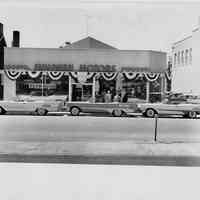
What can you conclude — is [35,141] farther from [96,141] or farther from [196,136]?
[196,136]

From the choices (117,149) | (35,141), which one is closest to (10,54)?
(35,141)

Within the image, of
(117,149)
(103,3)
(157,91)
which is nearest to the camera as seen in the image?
(103,3)

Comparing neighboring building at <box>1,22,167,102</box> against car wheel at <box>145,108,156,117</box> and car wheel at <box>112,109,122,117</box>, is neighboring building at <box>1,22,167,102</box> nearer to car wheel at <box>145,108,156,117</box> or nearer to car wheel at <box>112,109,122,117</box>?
car wheel at <box>145,108,156,117</box>

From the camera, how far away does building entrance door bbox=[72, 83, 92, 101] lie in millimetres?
4312

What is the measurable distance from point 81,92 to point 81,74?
277mm

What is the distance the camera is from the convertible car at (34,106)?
13.8ft

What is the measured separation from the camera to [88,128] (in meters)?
4.18

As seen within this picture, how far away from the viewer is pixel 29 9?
144 inches

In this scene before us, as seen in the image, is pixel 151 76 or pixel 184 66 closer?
pixel 184 66

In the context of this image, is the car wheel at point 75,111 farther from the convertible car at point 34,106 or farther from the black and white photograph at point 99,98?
the convertible car at point 34,106

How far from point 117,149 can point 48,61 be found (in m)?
1.64

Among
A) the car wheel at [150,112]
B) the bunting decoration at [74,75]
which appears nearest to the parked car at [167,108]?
the car wheel at [150,112]

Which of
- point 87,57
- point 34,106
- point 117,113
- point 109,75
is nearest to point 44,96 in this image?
point 34,106

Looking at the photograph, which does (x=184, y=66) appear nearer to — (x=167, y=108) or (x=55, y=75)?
(x=167, y=108)
